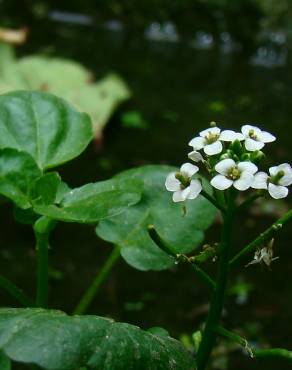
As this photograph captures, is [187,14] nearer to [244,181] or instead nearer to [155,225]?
[155,225]

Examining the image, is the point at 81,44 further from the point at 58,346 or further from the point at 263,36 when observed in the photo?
the point at 58,346

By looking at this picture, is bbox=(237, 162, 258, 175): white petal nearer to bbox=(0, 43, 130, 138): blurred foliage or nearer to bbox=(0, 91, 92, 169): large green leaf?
bbox=(0, 91, 92, 169): large green leaf

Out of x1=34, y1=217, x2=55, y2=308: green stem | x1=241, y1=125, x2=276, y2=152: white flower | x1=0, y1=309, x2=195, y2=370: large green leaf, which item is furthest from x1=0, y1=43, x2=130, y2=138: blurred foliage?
x1=0, y1=309, x2=195, y2=370: large green leaf

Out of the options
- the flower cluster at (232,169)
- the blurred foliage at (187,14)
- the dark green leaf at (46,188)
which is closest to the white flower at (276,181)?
the flower cluster at (232,169)

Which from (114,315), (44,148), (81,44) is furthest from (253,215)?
(81,44)

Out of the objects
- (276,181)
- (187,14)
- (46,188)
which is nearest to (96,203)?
(46,188)

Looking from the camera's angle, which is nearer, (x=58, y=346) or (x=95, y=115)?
(x=58, y=346)
